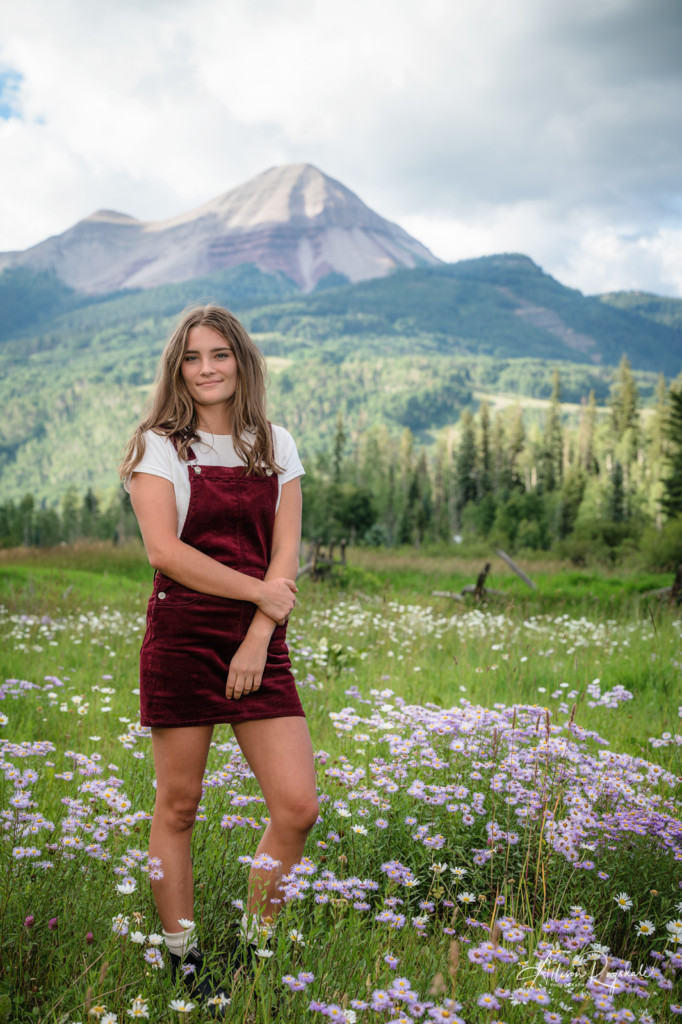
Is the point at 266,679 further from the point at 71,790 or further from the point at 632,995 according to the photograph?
the point at 71,790

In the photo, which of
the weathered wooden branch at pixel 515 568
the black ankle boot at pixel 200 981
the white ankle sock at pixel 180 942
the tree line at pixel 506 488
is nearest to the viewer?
the black ankle boot at pixel 200 981

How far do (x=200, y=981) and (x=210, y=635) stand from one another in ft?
3.69

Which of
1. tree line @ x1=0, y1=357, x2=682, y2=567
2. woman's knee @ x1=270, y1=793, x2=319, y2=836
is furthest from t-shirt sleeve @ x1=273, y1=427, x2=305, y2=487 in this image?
tree line @ x1=0, y1=357, x2=682, y2=567

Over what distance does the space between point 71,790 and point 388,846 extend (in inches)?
73.6

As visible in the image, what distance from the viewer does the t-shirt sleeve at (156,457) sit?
2943 mm

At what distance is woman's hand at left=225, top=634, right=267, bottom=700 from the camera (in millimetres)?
2766

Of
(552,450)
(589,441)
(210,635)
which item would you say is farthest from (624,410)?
(210,635)

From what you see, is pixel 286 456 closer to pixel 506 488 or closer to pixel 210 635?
pixel 210 635

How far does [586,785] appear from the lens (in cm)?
370

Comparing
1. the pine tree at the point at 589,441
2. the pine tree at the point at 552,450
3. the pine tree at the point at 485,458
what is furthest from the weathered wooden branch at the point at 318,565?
the pine tree at the point at 589,441

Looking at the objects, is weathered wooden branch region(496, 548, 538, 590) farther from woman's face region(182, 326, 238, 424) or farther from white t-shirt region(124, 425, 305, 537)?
woman's face region(182, 326, 238, 424)

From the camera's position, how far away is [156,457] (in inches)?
117

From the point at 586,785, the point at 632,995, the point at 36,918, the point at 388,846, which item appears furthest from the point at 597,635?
the point at 36,918

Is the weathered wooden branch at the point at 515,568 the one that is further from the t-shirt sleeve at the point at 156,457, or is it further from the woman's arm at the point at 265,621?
the t-shirt sleeve at the point at 156,457
